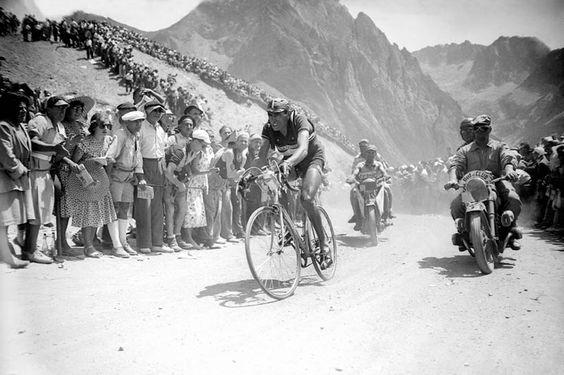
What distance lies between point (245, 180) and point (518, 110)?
12523cm

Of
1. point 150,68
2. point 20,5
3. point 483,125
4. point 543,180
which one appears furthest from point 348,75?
point 20,5

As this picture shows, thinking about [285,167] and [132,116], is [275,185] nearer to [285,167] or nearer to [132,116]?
[285,167]

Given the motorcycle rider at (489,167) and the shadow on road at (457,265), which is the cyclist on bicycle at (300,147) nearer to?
the shadow on road at (457,265)

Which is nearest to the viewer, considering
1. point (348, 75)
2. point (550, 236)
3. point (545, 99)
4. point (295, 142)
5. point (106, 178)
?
point (295, 142)

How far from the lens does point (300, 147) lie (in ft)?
15.4

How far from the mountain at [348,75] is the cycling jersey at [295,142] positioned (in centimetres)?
6553

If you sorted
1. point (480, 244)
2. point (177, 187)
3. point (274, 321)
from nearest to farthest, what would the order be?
1. point (274, 321)
2. point (480, 244)
3. point (177, 187)

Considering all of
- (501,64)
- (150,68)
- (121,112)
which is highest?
(501,64)

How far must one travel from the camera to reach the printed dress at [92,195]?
5705 millimetres

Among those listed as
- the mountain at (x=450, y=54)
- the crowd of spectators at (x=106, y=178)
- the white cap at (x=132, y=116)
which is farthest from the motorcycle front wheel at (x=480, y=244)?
the mountain at (x=450, y=54)

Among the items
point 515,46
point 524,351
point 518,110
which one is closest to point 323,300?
point 524,351

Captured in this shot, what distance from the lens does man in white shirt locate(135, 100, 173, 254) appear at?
6.44m

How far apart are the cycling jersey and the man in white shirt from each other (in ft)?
7.92

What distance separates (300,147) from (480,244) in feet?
9.21
